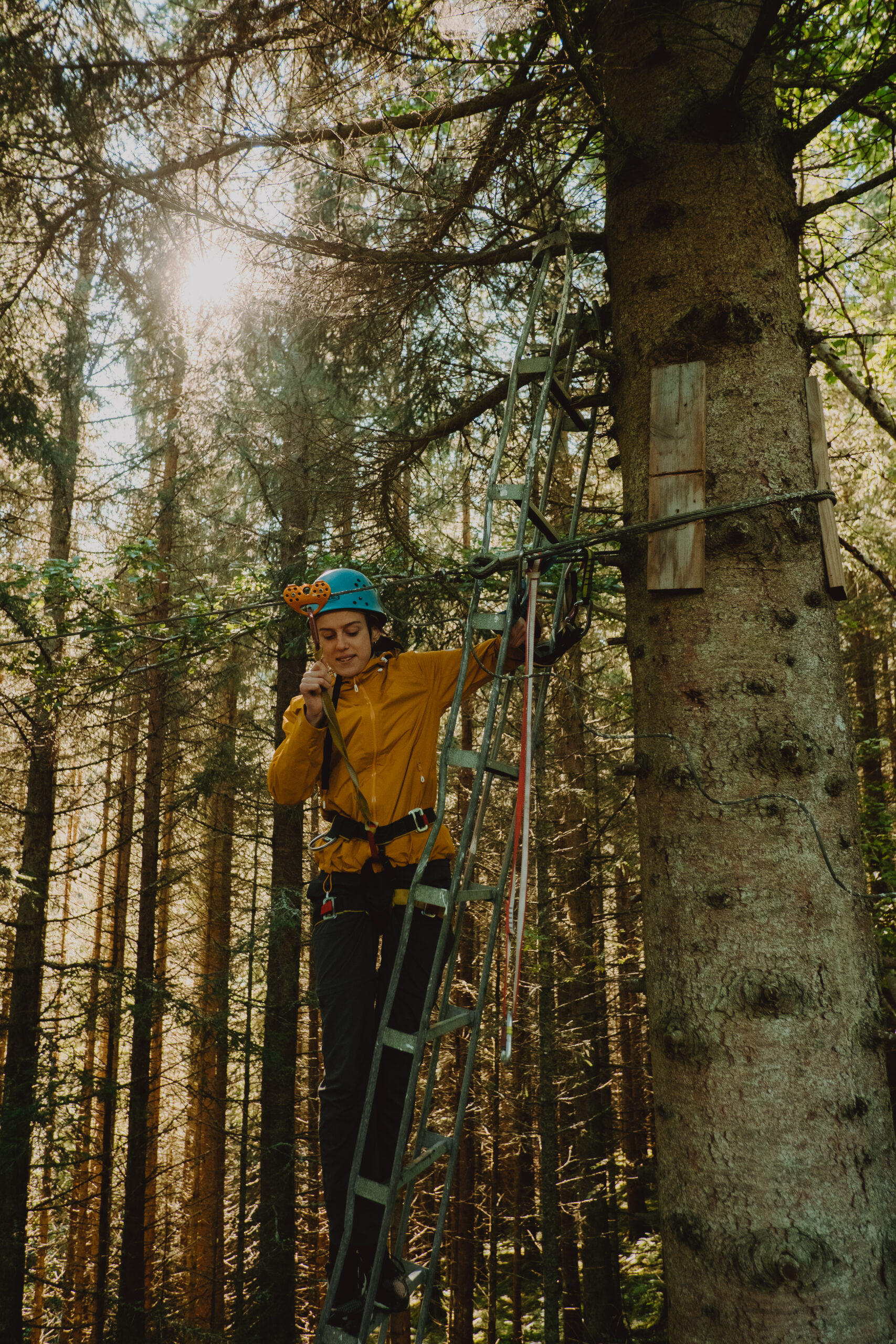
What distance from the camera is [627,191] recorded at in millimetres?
2633

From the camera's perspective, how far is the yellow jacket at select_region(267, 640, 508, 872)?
9.55 feet

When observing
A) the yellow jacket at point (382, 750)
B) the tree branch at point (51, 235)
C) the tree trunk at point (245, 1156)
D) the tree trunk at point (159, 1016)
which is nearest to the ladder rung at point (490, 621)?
the yellow jacket at point (382, 750)

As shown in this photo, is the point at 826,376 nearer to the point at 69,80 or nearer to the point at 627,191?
the point at 627,191

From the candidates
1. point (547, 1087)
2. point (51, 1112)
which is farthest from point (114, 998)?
point (547, 1087)

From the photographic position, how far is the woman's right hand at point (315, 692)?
2.87 metres

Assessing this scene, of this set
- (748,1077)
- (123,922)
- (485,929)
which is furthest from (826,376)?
(123,922)

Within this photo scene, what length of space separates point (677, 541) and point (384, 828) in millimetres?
1419

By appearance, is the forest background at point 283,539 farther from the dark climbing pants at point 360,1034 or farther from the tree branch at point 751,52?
the dark climbing pants at point 360,1034

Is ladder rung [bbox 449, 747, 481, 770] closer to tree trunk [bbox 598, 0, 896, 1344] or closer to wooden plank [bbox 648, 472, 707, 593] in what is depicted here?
tree trunk [bbox 598, 0, 896, 1344]

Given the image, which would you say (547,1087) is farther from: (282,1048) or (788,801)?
(788,801)

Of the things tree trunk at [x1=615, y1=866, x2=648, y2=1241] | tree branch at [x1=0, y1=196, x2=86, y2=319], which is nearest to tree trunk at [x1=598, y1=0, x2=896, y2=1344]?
tree branch at [x1=0, y1=196, x2=86, y2=319]

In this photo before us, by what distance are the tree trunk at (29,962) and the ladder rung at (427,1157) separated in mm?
4902

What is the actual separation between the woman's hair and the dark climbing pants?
33.4 inches

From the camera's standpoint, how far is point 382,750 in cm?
299
